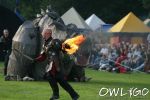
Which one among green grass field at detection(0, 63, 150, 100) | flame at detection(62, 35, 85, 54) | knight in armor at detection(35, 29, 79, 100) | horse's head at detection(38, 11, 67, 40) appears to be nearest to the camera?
knight in armor at detection(35, 29, 79, 100)

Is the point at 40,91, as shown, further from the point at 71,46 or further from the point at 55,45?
the point at 55,45

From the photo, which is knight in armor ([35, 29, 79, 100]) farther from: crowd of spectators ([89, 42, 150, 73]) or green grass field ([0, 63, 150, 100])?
crowd of spectators ([89, 42, 150, 73])

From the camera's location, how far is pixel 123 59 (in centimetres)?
3338

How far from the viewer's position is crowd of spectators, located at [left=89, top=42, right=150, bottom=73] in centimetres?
3281

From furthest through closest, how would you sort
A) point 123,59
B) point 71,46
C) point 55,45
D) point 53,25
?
point 123,59, point 53,25, point 71,46, point 55,45

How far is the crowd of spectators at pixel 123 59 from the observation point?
32812 millimetres

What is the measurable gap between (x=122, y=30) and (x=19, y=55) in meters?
18.7

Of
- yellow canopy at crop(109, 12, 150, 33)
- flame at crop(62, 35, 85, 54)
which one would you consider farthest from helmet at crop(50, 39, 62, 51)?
yellow canopy at crop(109, 12, 150, 33)
